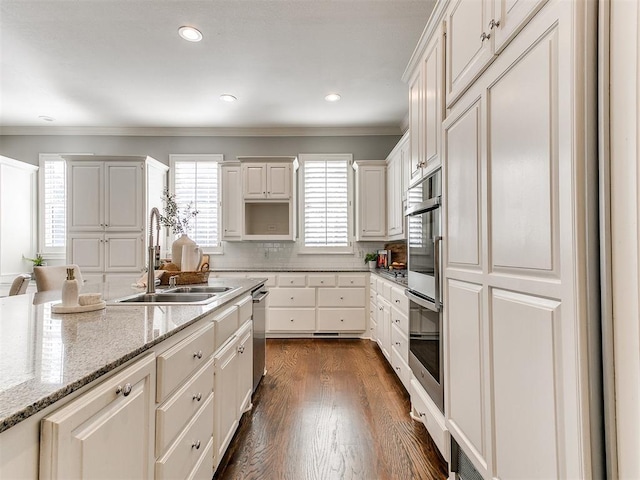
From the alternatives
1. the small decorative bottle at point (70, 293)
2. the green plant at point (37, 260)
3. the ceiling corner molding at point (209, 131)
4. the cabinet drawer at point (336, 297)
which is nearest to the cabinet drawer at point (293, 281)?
the cabinet drawer at point (336, 297)

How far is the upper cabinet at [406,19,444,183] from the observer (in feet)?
5.84

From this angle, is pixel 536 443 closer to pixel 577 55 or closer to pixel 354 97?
pixel 577 55

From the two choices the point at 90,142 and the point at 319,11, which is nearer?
the point at 319,11

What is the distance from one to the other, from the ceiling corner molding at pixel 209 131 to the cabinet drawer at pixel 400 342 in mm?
2981

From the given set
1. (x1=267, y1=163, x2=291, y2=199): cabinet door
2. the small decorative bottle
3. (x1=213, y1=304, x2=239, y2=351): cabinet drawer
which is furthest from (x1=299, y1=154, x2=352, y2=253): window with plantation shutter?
the small decorative bottle

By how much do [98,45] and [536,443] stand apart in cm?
385

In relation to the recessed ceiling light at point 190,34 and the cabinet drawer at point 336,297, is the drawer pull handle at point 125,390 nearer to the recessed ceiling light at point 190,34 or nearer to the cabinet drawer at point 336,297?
the recessed ceiling light at point 190,34

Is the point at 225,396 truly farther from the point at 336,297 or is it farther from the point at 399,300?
the point at 336,297

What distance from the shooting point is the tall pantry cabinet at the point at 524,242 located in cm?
79

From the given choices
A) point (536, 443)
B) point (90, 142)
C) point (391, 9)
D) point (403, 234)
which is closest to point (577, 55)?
point (536, 443)

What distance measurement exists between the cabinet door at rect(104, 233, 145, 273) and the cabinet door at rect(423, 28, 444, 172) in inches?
147

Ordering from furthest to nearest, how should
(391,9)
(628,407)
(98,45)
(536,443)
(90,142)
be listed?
(90,142)
(98,45)
(391,9)
(536,443)
(628,407)

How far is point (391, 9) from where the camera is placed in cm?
243

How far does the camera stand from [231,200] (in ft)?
14.9
